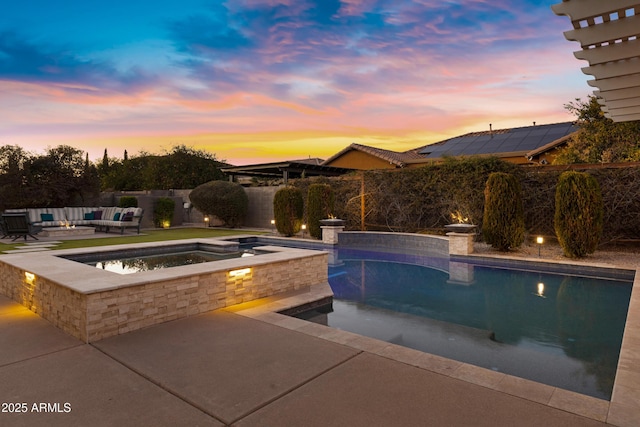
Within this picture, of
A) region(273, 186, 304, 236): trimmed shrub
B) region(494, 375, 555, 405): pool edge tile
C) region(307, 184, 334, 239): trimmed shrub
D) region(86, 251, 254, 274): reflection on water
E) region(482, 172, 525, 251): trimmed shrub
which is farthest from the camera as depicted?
region(273, 186, 304, 236): trimmed shrub

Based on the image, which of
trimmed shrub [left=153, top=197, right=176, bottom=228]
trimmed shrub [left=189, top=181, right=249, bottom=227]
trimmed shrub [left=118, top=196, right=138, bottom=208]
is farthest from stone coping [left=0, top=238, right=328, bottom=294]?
trimmed shrub [left=118, top=196, right=138, bottom=208]

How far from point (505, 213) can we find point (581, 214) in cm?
159

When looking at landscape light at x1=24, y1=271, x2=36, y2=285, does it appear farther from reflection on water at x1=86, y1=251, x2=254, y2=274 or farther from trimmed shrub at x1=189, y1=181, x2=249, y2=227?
trimmed shrub at x1=189, y1=181, x2=249, y2=227

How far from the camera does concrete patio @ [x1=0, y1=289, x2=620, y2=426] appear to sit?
2389 millimetres

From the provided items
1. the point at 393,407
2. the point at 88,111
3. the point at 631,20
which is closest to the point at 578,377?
the point at 393,407

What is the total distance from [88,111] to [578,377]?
18.1 metres

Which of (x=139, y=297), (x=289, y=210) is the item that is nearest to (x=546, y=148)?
(x=289, y=210)

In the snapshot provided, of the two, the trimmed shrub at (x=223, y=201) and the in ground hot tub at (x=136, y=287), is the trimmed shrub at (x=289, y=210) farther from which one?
the in ground hot tub at (x=136, y=287)

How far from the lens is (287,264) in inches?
234

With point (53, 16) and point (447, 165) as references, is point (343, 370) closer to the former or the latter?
point (447, 165)

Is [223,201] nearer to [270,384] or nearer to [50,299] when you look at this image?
[50,299]

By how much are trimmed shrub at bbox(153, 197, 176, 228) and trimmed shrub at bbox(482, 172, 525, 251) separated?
15.0 m

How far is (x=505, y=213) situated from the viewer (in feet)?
31.9

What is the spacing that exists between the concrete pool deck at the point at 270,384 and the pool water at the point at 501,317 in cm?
50
